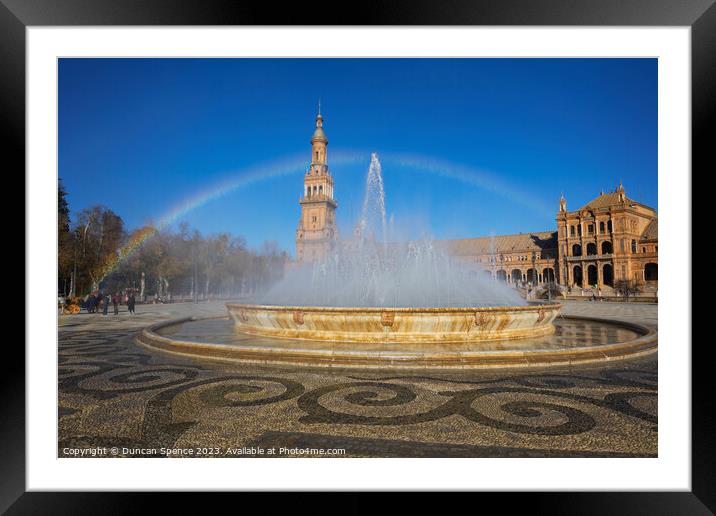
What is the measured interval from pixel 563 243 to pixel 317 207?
143 feet

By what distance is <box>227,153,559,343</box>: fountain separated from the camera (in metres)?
7.95

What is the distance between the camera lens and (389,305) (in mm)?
11133

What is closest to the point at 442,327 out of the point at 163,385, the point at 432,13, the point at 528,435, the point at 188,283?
the point at 528,435

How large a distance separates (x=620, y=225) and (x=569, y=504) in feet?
221

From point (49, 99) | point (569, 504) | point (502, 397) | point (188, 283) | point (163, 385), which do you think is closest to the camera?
point (569, 504)

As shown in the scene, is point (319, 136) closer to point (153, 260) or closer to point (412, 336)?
point (153, 260)

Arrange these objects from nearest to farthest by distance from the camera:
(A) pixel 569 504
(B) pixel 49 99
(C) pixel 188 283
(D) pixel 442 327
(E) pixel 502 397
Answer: (A) pixel 569 504 < (B) pixel 49 99 < (E) pixel 502 397 < (D) pixel 442 327 < (C) pixel 188 283

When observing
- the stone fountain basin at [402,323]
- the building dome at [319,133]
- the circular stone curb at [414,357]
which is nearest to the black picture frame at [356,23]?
the circular stone curb at [414,357]

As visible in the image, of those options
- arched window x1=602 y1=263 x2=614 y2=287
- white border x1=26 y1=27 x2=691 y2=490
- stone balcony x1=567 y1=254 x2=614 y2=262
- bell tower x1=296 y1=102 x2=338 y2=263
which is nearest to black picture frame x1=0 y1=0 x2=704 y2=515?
white border x1=26 y1=27 x2=691 y2=490

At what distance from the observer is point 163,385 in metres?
5.40

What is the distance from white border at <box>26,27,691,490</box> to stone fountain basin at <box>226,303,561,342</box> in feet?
15.0

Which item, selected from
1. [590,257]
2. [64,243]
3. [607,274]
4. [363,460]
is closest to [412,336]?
[363,460]

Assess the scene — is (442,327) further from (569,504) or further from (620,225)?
(620,225)

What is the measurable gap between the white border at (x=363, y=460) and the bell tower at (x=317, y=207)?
7296 cm
